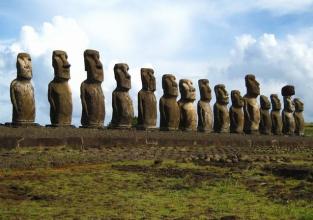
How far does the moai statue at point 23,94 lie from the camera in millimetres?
14438

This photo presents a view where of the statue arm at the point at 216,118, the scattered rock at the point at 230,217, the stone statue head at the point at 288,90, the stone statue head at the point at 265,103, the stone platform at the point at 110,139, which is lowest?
the scattered rock at the point at 230,217

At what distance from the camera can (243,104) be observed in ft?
79.1

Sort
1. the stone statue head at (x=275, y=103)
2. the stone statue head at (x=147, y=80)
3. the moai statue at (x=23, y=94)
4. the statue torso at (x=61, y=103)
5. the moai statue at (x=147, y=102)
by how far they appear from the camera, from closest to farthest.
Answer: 1. the moai statue at (x=23, y=94)
2. the statue torso at (x=61, y=103)
3. the moai statue at (x=147, y=102)
4. the stone statue head at (x=147, y=80)
5. the stone statue head at (x=275, y=103)

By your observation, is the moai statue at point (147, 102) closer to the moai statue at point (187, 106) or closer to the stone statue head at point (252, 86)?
the moai statue at point (187, 106)

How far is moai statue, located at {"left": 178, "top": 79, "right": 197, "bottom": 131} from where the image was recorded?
20594 millimetres

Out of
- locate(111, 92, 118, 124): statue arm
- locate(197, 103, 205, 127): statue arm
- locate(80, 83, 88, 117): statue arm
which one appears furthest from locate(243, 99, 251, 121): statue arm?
locate(80, 83, 88, 117): statue arm

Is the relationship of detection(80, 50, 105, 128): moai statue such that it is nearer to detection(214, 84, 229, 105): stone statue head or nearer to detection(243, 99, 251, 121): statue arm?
detection(214, 84, 229, 105): stone statue head

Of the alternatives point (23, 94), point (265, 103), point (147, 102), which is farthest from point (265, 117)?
point (23, 94)

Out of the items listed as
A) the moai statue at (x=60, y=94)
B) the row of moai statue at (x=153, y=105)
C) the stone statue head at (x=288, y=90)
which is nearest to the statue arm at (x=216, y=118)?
the row of moai statue at (x=153, y=105)

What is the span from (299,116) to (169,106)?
11.2 meters

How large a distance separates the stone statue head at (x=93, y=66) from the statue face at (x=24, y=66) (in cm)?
240

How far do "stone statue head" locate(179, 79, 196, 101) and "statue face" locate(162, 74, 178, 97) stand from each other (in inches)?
38.6

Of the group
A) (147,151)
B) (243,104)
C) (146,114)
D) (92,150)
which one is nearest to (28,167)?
(92,150)

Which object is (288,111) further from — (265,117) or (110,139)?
(110,139)
